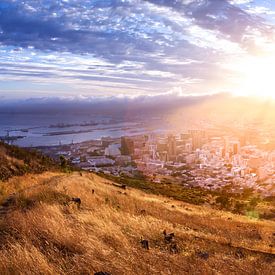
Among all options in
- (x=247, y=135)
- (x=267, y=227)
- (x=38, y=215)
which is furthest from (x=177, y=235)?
(x=247, y=135)

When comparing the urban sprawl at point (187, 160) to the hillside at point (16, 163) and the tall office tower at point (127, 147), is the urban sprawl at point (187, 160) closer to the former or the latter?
the tall office tower at point (127, 147)

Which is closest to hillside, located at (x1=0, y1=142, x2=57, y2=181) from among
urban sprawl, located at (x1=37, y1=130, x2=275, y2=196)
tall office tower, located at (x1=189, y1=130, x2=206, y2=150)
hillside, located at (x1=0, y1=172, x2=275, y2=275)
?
hillside, located at (x1=0, y1=172, x2=275, y2=275)

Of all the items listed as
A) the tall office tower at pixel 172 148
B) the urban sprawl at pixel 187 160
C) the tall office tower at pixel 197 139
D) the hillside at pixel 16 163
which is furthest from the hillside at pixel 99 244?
the tall office tower at pixel 197 139

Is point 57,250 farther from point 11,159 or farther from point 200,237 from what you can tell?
point 11,159

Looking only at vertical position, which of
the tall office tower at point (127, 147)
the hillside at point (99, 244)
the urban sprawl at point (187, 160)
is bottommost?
the urban sprawl at point (187, 160)

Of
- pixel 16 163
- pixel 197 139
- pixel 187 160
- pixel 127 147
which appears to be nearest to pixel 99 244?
pixel 16 163

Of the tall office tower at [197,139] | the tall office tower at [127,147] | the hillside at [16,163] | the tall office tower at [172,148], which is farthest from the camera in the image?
the tall office tower at [197,139]

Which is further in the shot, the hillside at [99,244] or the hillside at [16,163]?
the hillside at [16,163]

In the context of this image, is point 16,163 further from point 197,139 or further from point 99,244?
point 197,139
